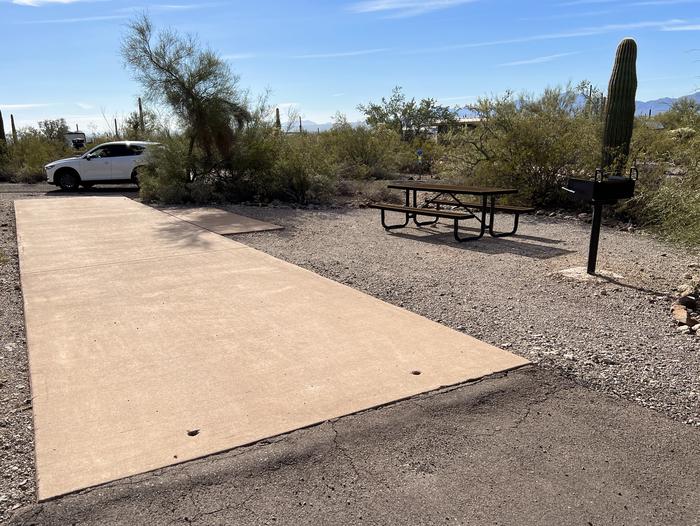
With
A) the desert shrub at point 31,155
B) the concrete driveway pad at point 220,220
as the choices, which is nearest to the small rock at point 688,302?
the concrete driveway pad at point 220,220

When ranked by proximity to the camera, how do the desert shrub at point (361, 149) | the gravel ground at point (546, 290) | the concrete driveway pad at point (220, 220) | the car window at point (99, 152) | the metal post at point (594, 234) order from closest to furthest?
the gravel ground at point (546, 290) < the metal post at point (594, 234) < the concrete driveway pad at point (220, 220) < the car window at point (99, 152) < the desert shrub at point (361, 149)

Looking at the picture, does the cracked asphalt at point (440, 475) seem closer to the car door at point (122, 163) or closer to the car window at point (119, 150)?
the car door at point (122, 163)

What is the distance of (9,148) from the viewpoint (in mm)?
26500

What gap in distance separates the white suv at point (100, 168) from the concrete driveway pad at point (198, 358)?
1307 centimetres

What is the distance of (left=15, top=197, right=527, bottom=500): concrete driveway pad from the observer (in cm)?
341

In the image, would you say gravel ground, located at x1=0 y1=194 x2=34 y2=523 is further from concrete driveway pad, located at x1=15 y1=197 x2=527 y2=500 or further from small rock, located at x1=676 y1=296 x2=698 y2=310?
small rock, located at x1=676 y1=296 x2=698 y2=310

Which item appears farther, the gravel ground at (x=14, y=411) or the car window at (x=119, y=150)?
the car window at (x=119, y=150)

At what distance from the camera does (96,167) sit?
20.1 metres

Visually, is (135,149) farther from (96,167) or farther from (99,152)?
(96,167)

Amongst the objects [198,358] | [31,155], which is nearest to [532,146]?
[198,358]

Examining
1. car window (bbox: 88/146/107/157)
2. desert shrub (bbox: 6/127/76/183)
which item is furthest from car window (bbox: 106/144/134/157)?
desert shrub (bbox: 6/127/76/183)

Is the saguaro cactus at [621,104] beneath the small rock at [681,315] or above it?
above

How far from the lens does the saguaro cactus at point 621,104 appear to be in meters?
12.1

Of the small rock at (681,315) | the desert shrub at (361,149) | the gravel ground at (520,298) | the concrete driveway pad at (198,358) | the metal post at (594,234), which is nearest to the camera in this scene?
the concrete driveway pad at (198,358)
